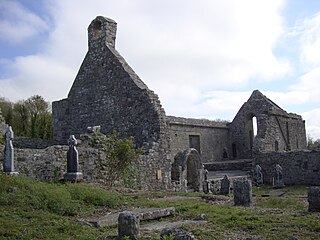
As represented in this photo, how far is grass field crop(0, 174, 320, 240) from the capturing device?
7410 mm

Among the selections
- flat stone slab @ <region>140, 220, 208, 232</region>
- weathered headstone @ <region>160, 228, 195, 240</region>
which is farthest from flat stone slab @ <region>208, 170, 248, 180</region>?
weathered headstone @ <region>160, 228, 195, 240</region>

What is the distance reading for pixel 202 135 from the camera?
109ft

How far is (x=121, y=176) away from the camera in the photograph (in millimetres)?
15695

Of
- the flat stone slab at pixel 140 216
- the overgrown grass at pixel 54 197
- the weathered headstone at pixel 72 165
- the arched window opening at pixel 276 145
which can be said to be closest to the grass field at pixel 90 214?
the overgrown grass at pixel 54 197

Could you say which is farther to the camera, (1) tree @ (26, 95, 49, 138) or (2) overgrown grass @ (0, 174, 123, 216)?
(1) tree @ (26, 95, 49, 138)

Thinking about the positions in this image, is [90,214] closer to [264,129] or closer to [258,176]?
[258,176]

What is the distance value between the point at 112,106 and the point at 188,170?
529cm

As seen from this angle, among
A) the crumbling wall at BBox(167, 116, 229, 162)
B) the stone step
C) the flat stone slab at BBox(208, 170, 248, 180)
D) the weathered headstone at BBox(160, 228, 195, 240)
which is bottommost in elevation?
the weathered headstone at BBox(160, 228, 195, 240)

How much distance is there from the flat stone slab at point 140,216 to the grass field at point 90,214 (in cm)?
17

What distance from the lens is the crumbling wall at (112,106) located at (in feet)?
61.7

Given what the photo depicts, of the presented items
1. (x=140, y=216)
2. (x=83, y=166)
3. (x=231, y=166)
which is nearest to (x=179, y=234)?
(x=140, y=216)

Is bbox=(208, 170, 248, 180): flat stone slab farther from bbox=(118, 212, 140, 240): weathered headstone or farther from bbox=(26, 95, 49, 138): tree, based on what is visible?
bbox=(118, 212, 140, 240): weathered headstone

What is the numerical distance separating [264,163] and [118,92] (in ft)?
35.4

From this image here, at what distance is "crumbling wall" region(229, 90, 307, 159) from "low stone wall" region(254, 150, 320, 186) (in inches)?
54.7
